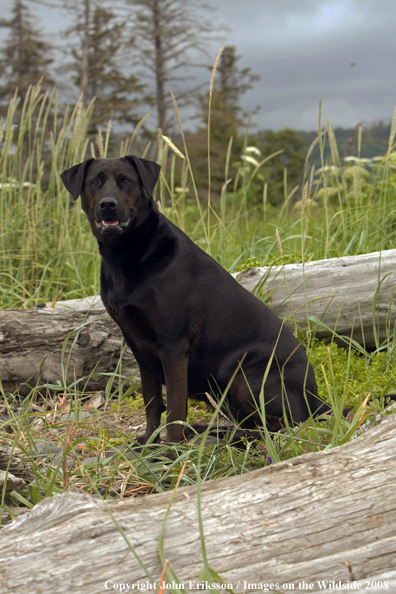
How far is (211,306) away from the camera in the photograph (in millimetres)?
2500

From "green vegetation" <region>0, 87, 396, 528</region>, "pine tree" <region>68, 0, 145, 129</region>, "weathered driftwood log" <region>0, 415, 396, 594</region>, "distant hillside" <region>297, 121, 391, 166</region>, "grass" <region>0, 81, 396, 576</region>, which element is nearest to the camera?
"weathered driftwood log" <region>0, 415, 396, 594</region>

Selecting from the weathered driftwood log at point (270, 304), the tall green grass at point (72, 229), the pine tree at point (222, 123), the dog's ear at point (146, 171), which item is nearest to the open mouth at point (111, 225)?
the dog's ear at point (146, 171)

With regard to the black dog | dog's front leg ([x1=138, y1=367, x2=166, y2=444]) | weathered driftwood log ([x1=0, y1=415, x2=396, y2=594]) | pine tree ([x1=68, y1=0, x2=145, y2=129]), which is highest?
pine tree ([x1=68, y1=0, x2=145, y2=129])

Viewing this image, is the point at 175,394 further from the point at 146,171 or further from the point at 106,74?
the point at 106,74

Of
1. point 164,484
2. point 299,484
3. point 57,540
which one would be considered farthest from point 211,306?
point 57,540

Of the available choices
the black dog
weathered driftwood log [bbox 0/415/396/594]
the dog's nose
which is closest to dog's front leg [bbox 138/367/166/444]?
the black dog

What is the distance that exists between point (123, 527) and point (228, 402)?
4.37 ft

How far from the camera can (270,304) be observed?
3338 millimetres

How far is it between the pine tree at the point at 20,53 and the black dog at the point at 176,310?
22891 millimetres

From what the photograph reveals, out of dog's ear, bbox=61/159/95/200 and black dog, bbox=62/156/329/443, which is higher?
dog's ear, bbox=61/159/95/200

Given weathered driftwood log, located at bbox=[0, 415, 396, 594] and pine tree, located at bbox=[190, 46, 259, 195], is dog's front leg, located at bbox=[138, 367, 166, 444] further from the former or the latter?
pine tree, located at bbox=[190, 46, 259, 195]

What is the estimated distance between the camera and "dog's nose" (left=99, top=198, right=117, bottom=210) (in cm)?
228

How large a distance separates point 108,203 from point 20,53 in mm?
25395

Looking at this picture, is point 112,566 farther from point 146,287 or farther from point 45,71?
point 45,71
